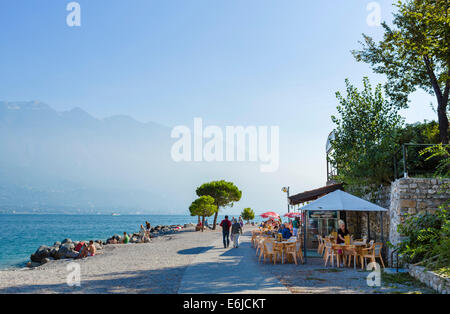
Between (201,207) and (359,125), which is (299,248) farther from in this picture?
(201,207)

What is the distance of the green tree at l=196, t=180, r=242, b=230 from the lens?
42625 millimetres

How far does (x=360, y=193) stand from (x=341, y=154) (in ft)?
10.3

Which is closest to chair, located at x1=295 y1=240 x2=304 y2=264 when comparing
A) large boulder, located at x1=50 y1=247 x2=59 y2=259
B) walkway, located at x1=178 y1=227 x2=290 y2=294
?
walkway, located at x1=178 y1=227 x2=290 y2=294

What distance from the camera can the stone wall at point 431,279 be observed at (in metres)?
7.37

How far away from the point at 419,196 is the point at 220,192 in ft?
105

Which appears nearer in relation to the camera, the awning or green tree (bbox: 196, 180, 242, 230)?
the awning

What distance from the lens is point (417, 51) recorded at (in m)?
14.2

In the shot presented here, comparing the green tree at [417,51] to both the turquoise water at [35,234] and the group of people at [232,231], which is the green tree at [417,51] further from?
the turquoise water at [35,234]

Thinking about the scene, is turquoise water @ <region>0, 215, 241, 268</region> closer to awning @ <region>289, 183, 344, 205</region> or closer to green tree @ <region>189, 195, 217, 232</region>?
green tree @ <region>189, 195, 217, 232</region>

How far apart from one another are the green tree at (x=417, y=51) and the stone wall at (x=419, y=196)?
11.2 ft

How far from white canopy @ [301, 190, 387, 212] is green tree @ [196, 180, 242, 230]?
30.2 meters
